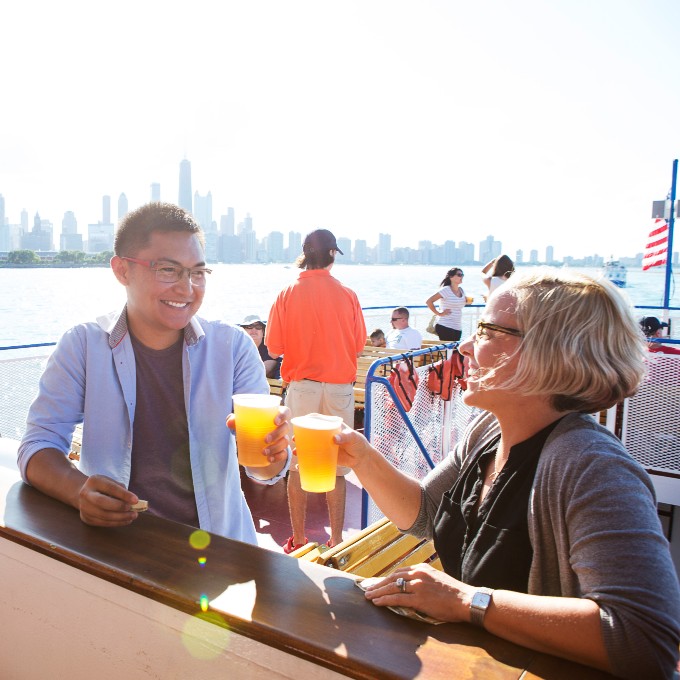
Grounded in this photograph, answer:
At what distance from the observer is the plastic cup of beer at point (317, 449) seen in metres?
1.45

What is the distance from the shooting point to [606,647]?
0.92m

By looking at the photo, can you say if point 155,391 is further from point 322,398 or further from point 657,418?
point 657,418

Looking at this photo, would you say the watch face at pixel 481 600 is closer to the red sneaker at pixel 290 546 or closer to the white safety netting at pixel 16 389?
the red sneaker at pixel 290 546

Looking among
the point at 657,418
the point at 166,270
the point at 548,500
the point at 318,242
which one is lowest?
the point at 657,418

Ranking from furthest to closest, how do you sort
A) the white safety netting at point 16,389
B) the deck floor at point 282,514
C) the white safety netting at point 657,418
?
the white safety netting at point 16,389 < the white safety netting at point 657,418 < the deck floor at point 282,514

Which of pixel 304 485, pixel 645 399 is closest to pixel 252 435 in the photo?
pixel 304 485

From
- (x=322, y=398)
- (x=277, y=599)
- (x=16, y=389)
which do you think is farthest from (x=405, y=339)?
(x=277, y=599)

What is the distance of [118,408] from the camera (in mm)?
1742

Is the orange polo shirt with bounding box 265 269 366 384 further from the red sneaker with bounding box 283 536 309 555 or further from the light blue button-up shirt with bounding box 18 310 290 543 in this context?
the light blue button-up shirt with bounding box 18 310 290 543

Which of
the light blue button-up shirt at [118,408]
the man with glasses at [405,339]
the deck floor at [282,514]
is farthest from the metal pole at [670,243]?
the light blue button-up shirt at [118,408]

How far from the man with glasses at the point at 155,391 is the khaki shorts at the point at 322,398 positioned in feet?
6.25

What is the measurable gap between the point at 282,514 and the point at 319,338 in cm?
152

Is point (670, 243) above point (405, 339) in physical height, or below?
above

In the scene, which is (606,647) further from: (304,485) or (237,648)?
(304,485)
